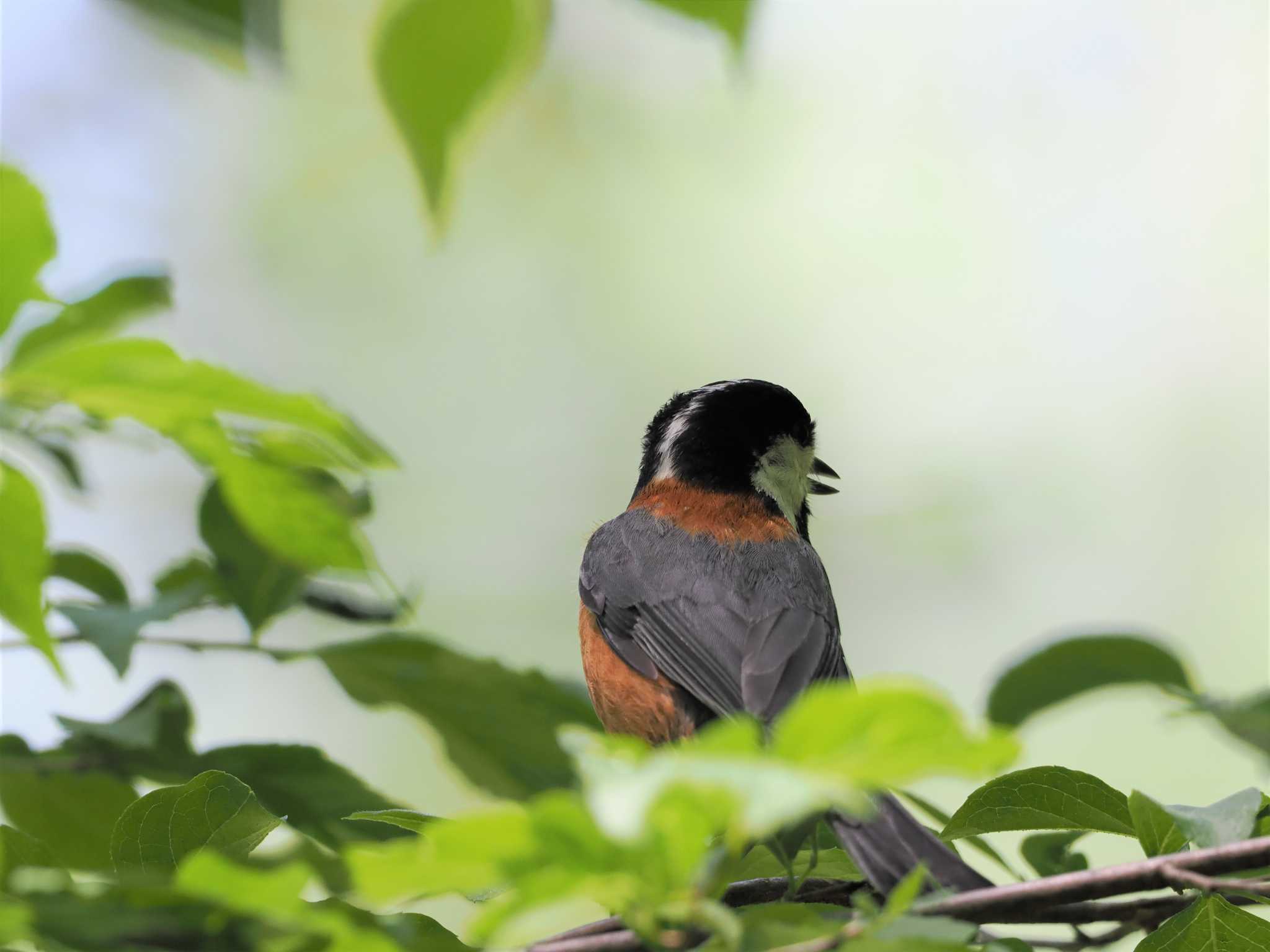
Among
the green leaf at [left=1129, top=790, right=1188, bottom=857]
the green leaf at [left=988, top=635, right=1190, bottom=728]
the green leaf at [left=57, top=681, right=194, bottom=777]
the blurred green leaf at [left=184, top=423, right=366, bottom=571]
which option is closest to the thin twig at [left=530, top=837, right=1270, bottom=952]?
the green leaf at [left=1129, top=790, right=1188, bottom=857]

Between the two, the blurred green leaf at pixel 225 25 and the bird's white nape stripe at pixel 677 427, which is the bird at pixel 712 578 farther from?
the blurred green leaf at pixel 225 25

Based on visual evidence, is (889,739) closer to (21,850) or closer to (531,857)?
(531,857)

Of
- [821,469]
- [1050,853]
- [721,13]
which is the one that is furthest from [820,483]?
[721,13]

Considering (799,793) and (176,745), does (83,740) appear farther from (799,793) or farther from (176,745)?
(799,793)

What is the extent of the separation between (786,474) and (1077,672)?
61.4 inches

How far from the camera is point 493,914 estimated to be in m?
0.80

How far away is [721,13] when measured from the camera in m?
1.12

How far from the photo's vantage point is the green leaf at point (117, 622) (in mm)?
1790

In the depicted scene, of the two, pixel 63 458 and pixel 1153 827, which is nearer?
pixel 1153 827

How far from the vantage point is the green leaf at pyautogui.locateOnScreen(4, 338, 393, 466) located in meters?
0.95

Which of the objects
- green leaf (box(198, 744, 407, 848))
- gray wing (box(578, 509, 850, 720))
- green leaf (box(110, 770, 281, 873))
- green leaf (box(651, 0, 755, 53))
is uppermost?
green leaf (box(651, 0, 755, 53))

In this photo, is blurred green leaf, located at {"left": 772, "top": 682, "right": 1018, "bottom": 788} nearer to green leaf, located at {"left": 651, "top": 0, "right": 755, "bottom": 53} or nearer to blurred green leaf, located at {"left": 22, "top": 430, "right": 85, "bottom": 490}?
green leaf, located at {"left": 651, "top": 0, "right": 755, "bottom": 53}

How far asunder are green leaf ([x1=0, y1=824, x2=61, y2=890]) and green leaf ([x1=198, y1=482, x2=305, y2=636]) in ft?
2.07

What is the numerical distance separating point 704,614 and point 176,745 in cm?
115
